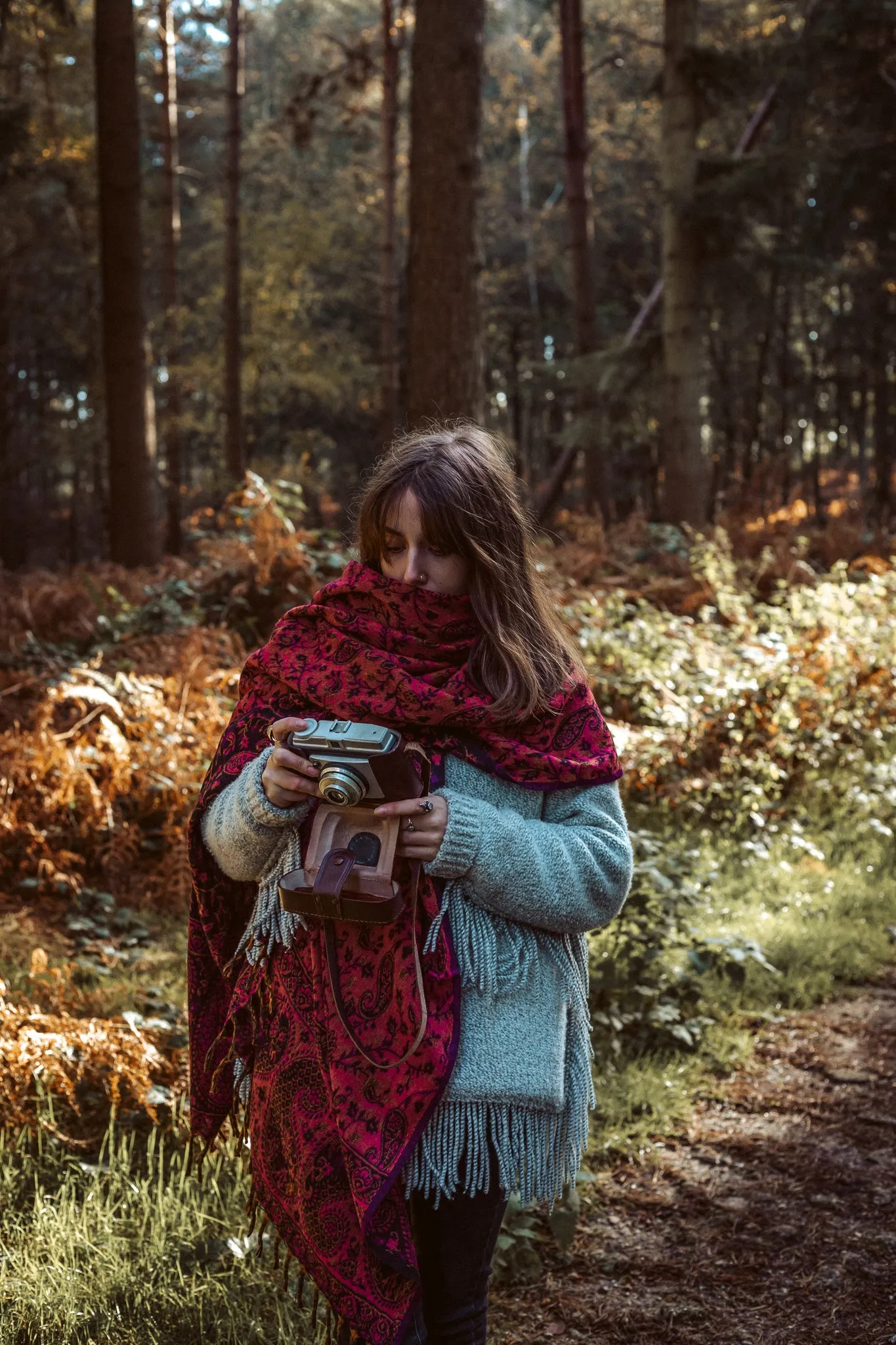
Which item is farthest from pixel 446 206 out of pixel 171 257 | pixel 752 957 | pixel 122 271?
pixel 171 257

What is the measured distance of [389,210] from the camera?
55.8 ft

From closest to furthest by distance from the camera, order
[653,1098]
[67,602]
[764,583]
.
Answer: [653,1098] < [67,602] < [764,583]

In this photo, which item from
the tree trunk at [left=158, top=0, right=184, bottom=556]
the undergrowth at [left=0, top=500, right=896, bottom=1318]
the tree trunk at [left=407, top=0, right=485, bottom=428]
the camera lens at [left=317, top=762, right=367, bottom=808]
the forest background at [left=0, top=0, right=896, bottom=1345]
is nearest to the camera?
the camera lens at [left=317, top=762, right=367, bottom=808]

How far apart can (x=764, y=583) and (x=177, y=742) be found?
20.8 ft

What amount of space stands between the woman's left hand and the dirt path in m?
1.75

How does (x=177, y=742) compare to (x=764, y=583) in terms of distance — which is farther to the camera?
(x=764, y=583)

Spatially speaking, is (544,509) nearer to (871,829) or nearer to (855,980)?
(871,829)

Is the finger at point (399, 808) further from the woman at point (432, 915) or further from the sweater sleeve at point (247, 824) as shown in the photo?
the sweater sleeve at point (247, 824)

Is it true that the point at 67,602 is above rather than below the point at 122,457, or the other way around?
A: below

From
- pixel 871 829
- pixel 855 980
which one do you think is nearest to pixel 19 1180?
pixel 855 980

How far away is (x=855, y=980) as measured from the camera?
500 centimetres

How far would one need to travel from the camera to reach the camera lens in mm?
1782

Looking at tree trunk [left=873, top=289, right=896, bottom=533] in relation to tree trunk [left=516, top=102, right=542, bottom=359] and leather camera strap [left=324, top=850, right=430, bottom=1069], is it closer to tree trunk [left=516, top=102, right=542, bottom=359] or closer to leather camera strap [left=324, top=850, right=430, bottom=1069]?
tree trunk [left=516, top=102, right=542, bottom=359]

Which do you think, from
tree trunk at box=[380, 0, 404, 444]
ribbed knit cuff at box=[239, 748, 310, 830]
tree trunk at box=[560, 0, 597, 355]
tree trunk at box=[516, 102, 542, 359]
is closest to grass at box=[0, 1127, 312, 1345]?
ribbed knit cuff at box=[239, 748, 310, 830]
